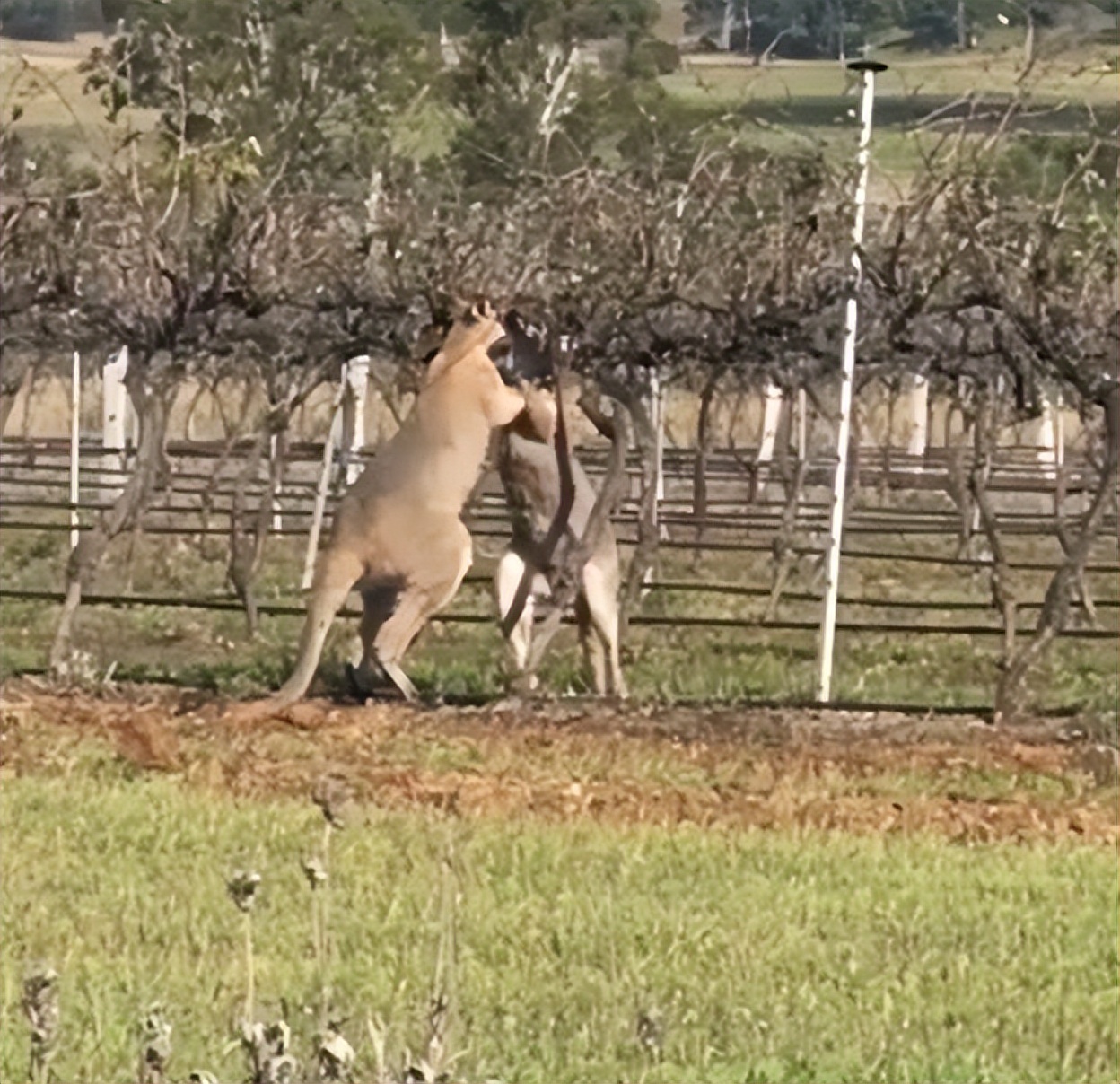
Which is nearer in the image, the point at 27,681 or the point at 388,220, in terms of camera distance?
the point at 27,681

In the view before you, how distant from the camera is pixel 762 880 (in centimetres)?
780

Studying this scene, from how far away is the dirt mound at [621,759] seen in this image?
929cm

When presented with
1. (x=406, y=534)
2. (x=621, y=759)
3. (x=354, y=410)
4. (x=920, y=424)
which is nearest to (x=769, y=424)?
(x=920, y=424)

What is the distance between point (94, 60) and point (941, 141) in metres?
4.39

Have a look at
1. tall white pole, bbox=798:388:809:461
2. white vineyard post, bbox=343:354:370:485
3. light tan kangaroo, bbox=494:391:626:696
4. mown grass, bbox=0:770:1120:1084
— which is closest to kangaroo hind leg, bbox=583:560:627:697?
light tan kangaroo, bbox=494:391:626:696

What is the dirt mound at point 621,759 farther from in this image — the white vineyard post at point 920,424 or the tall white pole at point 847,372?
the white vineyard post at point 920,424

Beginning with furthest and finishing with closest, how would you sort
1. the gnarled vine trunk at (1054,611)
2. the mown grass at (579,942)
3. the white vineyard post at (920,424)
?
the white vineyard post at (920,424) < the gnarled vine trunk at (1054,611) < the mown grass at (579,942)

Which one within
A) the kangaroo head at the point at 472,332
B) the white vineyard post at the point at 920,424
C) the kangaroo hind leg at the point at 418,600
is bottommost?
the white vineyard post at the point at 920,424

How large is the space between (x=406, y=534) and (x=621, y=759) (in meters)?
2.18

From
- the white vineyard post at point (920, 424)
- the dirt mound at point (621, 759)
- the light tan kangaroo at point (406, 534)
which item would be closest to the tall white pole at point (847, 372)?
the dirt mound at point (621, 759)

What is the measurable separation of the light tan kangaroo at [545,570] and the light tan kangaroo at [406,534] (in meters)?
0.69

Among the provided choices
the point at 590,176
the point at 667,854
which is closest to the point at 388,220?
the point at 590,176

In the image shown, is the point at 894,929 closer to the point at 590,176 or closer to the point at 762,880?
the point at 762,880

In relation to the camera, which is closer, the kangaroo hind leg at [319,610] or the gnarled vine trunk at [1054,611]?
the kangaroo hind leg at [319,610]
